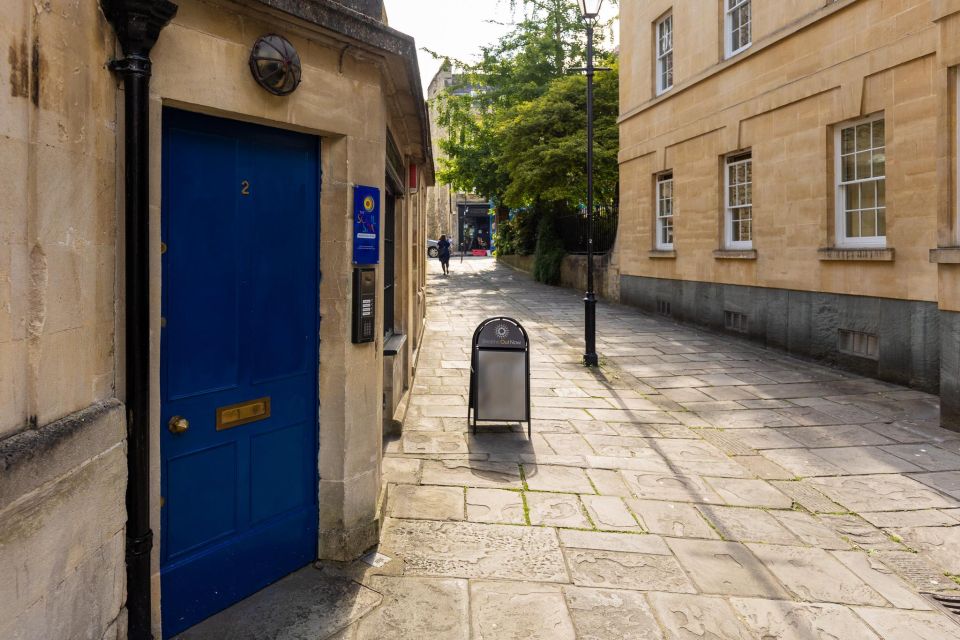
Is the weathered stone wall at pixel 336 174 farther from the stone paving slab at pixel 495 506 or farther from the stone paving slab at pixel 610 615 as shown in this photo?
the stone paving slab at pixel 610 615

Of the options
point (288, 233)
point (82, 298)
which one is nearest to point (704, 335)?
point (288, 233)

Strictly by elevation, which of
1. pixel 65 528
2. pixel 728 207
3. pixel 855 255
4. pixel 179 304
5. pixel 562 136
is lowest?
pixel 65 528

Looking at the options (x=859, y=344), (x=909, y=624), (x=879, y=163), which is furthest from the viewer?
(x=859, y=344)

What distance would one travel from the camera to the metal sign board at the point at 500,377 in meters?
6.42

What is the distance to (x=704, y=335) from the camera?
1305 centimetres

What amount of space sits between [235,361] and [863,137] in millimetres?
9861

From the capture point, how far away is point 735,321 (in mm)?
12547

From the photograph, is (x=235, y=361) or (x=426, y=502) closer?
(x=235, y=361)

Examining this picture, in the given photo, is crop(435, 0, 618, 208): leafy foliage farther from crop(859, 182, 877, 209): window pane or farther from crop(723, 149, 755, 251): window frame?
crop(859, 182, 877, 209): window pane

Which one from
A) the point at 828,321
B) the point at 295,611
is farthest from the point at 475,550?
the point at 828,321

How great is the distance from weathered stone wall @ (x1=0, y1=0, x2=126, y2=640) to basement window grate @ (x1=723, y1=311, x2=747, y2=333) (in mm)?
11617

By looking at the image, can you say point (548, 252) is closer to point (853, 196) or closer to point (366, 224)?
point (853, 196)

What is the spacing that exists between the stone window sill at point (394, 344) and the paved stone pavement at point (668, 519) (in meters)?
0.82

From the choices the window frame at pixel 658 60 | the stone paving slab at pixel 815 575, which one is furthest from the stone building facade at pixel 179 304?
the window frame at pixel 658 60
